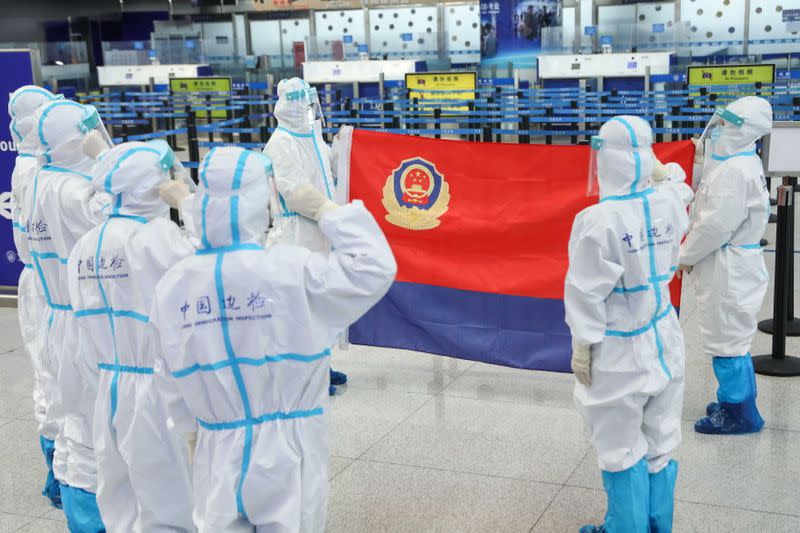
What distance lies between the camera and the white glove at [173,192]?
10.3 feet

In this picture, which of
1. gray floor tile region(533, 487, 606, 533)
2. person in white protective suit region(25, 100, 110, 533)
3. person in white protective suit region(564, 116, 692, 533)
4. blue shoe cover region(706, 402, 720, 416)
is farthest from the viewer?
blue shoe cover region(706, 402, 720, 416)

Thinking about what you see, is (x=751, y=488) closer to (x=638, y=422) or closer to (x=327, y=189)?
(x=638, y=422)

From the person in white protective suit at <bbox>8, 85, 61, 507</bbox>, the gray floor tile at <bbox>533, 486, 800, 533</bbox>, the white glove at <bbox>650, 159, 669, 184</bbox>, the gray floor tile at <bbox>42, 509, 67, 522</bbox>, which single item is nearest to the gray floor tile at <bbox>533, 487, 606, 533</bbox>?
the gray floor tile at <bbox>533, 486, 800, 533</bbox>

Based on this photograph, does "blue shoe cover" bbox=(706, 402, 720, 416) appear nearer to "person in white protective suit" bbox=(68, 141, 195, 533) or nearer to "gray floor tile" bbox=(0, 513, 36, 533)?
"person in white protective suit" bbox=(68, 141, 195, 533)

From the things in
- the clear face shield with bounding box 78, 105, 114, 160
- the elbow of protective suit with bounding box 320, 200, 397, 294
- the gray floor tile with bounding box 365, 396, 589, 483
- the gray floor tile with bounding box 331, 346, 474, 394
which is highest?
the clear face shield with bounding box 78, 105, 114, 160

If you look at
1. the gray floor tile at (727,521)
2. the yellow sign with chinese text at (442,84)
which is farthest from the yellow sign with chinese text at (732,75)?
the gray floor tile at (727,521)

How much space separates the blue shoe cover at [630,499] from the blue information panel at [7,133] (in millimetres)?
5490

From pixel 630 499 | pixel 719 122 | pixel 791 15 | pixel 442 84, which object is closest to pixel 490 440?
pixel 630 499

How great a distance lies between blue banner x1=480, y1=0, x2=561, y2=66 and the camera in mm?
17016

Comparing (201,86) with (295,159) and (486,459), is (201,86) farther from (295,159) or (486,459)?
(486,459)

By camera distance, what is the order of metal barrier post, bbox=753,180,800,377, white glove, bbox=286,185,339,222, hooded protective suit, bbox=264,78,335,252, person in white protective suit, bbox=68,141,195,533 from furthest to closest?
metal barrier post, bbox=753,180,800,377, hooded protective suit, bbox=264,78,335,252, person in white protective suit, bbox=68,141,195,533, white glove, bbox=286,185,339,222

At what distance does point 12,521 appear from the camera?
4203mm

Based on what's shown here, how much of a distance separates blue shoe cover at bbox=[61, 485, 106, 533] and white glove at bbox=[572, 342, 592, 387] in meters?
1.99

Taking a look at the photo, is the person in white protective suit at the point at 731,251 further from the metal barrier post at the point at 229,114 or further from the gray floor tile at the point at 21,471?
the metal barrier post at the point at 229,114
